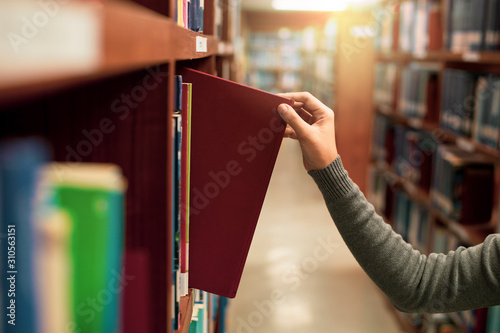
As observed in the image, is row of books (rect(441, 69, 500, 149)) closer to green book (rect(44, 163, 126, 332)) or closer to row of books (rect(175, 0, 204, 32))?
row of books (rect(175, 0, 204, 32))

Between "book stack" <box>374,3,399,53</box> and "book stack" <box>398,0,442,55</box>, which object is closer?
"book stack" <box>398,0,442,55</box>

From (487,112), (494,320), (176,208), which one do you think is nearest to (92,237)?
(176,208)

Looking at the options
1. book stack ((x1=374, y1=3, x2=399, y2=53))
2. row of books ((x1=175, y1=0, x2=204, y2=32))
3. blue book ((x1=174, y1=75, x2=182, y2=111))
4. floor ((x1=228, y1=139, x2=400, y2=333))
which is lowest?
floor ((x1=228, y1=139, x2=400, y2=333))

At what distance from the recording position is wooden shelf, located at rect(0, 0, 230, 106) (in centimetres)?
25

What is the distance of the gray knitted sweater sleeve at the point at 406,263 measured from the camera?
1.01 m

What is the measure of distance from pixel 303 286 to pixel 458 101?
1.58 metres

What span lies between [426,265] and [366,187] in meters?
3.66

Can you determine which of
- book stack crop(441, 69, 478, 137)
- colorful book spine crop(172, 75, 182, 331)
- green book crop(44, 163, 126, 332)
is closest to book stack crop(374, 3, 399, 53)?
book stack crop(441, 69, 478, 137)

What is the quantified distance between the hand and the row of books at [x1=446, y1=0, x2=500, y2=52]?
135 cm

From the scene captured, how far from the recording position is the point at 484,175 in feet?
7.38

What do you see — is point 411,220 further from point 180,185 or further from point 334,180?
point 180,185

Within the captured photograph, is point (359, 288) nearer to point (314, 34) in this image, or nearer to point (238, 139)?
point (238, 139)

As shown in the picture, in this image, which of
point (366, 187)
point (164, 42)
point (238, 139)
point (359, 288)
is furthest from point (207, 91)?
point (366, 187)

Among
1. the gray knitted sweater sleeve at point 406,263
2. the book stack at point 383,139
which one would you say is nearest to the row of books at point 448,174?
the book stack at point 383,139
